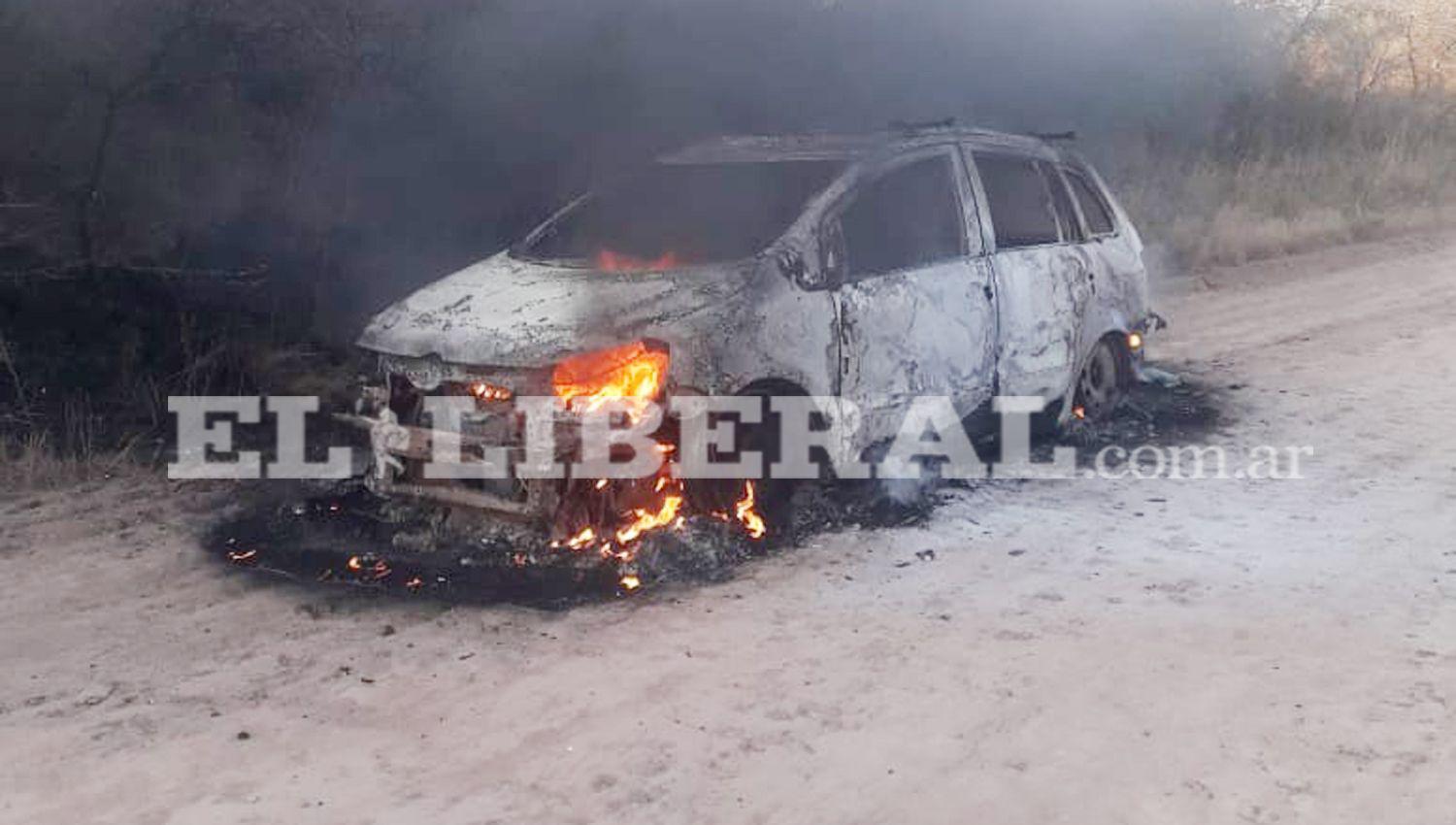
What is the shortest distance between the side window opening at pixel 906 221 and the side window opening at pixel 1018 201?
32cm

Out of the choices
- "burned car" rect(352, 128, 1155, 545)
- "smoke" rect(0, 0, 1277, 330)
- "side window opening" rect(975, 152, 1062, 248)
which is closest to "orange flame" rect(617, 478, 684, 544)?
"burned car" rect(352, 128, 1155, 545)

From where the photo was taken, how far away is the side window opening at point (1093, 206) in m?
7.55

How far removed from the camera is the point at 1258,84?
19.5 metres

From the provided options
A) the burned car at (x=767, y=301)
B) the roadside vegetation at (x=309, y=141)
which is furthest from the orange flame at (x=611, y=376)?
the roadside vegetation at (x=309, y=141)

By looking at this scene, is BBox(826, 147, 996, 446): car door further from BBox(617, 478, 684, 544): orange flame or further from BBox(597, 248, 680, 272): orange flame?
BBox(617, 478, 684, 544): orange flame

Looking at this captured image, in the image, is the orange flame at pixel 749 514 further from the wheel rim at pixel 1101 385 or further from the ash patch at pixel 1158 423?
the wheel rim at pixel 1101 385

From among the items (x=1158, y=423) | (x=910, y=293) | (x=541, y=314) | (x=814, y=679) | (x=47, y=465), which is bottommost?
(x=814, y=679)

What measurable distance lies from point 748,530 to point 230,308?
412 cm

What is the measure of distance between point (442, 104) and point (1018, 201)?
4.31 metres

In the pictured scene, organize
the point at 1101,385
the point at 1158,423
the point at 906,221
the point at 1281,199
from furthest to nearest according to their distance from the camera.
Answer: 1. the point at 1281,199
2. the point at 1158,423
3. the point at 1101,385
4. the point at 906,221

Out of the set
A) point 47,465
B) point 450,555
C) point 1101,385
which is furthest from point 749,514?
point 47,465

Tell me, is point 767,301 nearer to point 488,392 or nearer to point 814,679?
point 488,392

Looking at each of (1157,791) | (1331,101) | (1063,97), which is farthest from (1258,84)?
(1157,791)

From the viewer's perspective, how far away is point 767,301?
5.57 m
